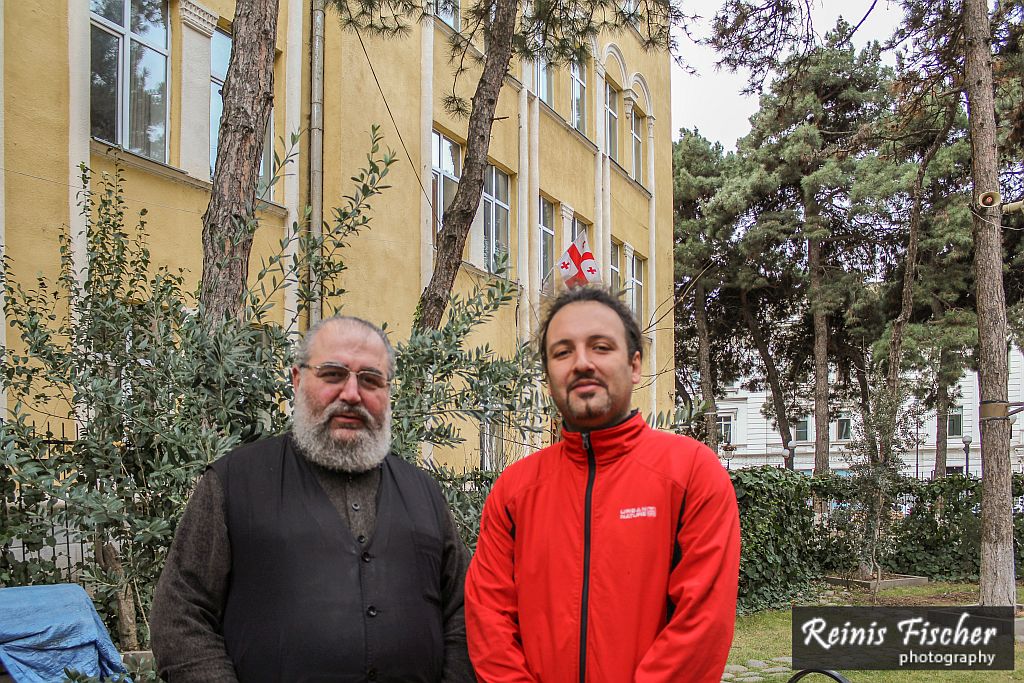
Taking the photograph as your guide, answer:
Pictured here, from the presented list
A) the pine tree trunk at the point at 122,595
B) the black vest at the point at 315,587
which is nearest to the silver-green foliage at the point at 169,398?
the pine tree trunk at the point at 122,595

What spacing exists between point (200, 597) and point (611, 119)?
20.3m

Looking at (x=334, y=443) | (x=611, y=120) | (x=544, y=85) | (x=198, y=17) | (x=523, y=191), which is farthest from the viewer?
(x=611, y=120)

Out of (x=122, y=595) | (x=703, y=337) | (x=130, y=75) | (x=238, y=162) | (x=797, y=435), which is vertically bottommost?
(x=797, y=435)

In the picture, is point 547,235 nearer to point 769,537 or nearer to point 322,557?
point 769,537

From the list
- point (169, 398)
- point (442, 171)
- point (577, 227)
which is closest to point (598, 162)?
point (577, 227)

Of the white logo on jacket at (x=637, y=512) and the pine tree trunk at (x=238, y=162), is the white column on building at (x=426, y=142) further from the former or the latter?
the white logo on jacket at (x=637, y=512)

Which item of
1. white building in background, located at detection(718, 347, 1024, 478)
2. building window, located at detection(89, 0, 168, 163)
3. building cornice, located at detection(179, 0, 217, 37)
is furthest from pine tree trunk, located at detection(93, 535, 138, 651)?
white building in background, located at detection(718, 347, 1024, 478)

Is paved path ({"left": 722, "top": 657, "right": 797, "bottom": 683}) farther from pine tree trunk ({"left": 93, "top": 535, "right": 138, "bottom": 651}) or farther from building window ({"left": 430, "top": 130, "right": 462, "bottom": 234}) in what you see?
building window ({"left": 430, "top": 130, "right": 462, "bottom": 234})

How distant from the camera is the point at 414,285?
13.9m

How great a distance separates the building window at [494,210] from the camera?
632 inches

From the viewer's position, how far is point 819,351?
3362cm

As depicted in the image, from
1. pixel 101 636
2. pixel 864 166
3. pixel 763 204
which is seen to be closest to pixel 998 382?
pixel 101 636

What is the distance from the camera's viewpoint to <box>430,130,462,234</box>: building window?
A: 14.7 meters

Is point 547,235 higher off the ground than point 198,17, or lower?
lower
